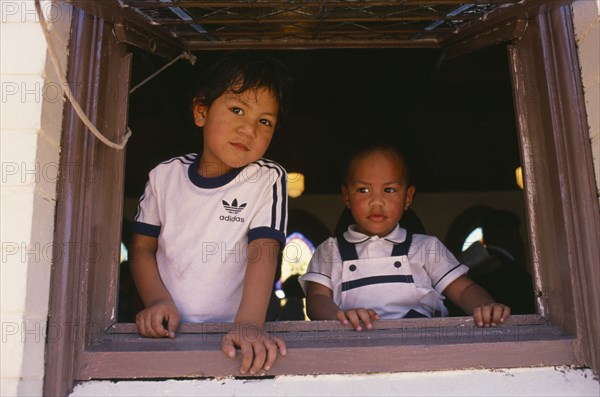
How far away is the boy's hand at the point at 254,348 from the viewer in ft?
5.89

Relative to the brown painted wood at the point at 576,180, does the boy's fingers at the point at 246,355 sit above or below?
below

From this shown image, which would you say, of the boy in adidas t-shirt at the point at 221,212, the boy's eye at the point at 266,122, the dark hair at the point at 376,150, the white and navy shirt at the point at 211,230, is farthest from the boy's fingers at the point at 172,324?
the dark hair at the point at 376,150

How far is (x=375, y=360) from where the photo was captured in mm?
1848

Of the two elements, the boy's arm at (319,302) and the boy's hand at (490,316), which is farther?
the boy's arm at (319,302)

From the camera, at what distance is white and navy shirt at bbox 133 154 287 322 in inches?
96.2

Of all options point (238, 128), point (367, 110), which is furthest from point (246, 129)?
Answer: point (367, 110)

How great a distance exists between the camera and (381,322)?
6.81ft

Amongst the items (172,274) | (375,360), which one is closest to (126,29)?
(172,274)

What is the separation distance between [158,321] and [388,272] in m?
1.20

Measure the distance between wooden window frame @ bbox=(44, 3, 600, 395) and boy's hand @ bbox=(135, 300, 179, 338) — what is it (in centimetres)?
4

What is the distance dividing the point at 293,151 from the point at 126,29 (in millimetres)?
4898

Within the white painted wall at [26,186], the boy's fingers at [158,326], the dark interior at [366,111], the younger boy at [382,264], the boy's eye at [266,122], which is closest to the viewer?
the white painted wall at [26,186]

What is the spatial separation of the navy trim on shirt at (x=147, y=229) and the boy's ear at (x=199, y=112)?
21.2 inches

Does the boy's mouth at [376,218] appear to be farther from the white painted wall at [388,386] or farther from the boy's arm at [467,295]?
the white painted wall at [388,386]
